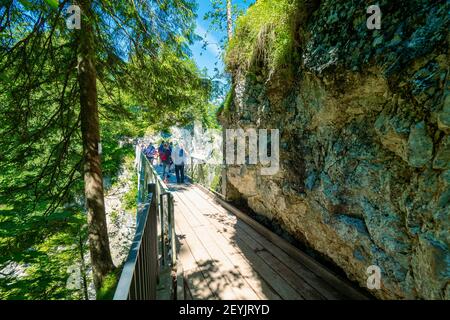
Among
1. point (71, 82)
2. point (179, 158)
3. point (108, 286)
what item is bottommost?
point (108, 286)

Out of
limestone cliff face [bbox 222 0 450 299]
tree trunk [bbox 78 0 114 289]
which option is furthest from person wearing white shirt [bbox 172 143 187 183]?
limestone cliff face [bbox 222 0 450 299]

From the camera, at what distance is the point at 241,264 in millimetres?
4184

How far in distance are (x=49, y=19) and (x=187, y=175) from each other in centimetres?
936

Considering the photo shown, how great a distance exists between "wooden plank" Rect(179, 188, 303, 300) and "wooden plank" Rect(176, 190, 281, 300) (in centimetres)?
8

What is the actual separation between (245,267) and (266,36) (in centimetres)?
406

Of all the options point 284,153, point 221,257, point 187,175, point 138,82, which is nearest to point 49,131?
point 138,82

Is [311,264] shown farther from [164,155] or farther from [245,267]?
[164,155]

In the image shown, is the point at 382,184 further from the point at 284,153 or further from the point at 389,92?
the point at 284,153

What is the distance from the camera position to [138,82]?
5223 mm

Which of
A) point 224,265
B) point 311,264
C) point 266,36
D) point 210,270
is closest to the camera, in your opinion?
point 311,264

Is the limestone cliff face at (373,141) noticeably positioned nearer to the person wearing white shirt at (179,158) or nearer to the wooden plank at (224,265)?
the wooden plank at (224,265)

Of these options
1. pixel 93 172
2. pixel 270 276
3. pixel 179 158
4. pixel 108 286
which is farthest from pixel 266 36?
pixel 179 158

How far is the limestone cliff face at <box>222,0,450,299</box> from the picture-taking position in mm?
1786

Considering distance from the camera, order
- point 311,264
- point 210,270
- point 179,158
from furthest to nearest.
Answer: point 179,158
point 210,270
point 311,264
